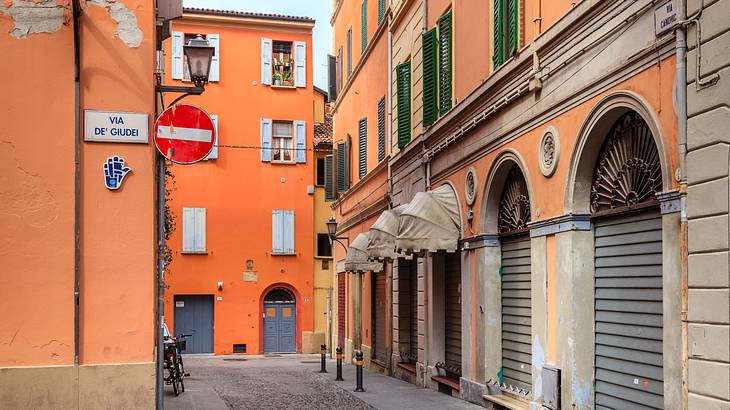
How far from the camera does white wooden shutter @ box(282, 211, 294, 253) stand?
117 feet

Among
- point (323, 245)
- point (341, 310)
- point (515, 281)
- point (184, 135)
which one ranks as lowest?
point (341, 310)

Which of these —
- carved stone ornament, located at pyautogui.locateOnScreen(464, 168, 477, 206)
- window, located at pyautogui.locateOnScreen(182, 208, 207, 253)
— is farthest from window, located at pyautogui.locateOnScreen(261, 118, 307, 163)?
carved stone ornament, located at pyautogui.locateOnScreen(464, 168, 477, 206)

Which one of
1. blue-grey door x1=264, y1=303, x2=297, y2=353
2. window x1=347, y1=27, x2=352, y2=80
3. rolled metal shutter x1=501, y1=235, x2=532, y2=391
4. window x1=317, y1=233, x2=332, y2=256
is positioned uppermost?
window x1=347, y1=27, x2=352, y2=80

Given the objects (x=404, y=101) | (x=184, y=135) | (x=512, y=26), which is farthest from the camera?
(x=404, y=101)

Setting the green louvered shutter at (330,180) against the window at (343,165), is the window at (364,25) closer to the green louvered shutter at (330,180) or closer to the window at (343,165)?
the window at (343,165)

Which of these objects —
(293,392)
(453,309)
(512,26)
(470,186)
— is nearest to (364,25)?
(453,309)

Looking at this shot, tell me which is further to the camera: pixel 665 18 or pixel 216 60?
pixel 216 60

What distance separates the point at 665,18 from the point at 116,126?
5.62 m

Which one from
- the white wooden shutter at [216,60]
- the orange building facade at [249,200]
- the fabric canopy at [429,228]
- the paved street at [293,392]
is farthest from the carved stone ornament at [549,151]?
the white wooden shutter at [216,60]

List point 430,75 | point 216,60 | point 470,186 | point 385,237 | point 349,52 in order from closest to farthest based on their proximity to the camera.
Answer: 1. point 470,186
2. point 430,75
3. point 385,237
4. point 349,52
5. point 216,60

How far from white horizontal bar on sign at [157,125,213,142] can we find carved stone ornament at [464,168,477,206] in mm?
6263

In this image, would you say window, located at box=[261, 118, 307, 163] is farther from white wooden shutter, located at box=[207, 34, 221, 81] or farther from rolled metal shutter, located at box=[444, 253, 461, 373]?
rolled metal shutter, located at box=[444, 253, 461, 373]

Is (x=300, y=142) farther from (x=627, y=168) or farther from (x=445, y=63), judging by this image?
(x=627, y=168)

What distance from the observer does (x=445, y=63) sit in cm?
1638
